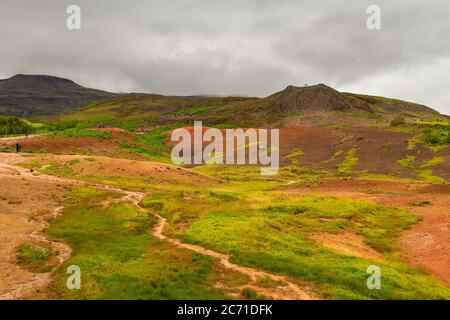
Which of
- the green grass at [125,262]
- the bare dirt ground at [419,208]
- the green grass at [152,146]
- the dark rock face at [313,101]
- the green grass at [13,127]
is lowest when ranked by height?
the bare dirt ground at [419,208]

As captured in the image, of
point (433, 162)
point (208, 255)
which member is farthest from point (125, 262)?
point (433, 162)

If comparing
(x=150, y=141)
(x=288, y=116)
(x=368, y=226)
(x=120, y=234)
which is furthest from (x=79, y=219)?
(x=288, y=116)

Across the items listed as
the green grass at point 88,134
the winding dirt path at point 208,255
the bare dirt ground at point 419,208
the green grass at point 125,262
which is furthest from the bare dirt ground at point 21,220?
the green grass at point 88,134

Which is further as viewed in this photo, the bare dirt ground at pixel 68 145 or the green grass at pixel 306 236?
the bare dirt ground at pixel 68 145

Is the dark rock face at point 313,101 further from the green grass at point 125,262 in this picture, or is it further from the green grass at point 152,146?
the green grass at point 125,262

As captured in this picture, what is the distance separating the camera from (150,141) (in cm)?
12031

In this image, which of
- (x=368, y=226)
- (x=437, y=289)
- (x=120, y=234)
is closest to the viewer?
(x=437, y=289)

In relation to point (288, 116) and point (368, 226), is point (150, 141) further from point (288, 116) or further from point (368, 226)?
point (368, 226)

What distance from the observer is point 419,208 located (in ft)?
154

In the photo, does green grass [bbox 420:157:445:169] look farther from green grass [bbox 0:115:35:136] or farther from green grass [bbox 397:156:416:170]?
green grass [bbox 0:115:35:136]

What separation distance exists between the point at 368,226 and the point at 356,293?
20295mm

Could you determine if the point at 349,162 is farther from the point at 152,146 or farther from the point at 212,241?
the point at 212,241

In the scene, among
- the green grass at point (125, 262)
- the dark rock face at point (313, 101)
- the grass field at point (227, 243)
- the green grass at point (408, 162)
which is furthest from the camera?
the dark rock face at point (313, 101)

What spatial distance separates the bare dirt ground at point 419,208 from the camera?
30.8 m
